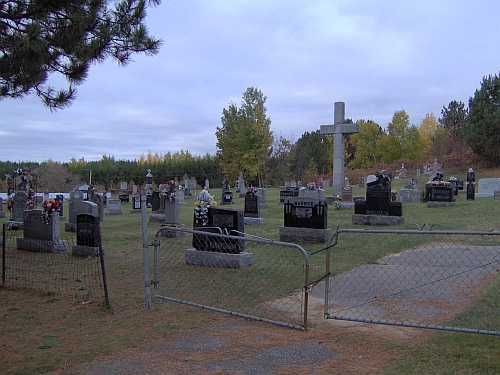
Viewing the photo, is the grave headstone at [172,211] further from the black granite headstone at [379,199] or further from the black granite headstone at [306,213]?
the black granite headstone at [379,199]

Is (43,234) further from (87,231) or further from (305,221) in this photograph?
(305,221)

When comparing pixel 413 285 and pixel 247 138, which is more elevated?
pixel 247 138

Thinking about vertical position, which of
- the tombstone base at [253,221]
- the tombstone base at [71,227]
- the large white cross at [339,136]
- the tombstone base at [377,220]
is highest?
the large white cross at [339,136]

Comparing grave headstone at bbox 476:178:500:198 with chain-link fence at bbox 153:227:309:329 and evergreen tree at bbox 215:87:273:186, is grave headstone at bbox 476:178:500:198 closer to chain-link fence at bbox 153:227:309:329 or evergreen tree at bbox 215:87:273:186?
chain-link fence at bbox 153:227:309:329

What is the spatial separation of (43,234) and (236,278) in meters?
6.34

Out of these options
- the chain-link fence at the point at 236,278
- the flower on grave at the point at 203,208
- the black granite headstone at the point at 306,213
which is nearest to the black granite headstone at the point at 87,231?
the chain-link fence at the point at 236,278

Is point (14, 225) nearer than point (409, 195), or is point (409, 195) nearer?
point (14, 225)

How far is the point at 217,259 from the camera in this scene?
9273 mm

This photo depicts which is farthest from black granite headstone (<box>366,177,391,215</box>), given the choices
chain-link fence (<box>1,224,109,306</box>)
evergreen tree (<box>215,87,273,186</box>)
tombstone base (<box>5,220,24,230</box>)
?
evergreen tree (<box>215,87,273,186</box>)

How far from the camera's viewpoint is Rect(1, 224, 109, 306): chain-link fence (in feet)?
25.8

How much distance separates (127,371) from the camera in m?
4.39

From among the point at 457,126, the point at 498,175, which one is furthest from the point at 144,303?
the point at 457,126

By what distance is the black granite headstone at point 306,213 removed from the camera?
493 inches

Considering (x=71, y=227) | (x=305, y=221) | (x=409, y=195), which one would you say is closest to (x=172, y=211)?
(x=71, y=227)
